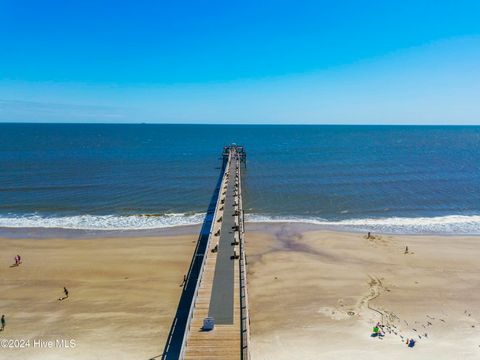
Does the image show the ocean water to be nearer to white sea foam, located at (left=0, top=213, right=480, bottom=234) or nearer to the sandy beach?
white sea foam, located at (left=0, top=213, right=480, bottom=234)

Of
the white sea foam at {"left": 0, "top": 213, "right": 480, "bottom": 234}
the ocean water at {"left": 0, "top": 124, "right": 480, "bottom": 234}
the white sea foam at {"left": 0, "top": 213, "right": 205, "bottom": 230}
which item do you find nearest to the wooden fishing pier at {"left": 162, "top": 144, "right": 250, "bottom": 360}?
the white sea foam at {"left": 0, "top": 213, "right": 205, "bottom": 230}

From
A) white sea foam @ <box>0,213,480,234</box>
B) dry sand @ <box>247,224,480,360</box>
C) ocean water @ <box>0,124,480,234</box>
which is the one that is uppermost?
ocean water @ <box>0,124,480,234</box>

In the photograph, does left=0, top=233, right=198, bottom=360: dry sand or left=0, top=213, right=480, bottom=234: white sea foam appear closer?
left=0, top=233, right=198, bottom=360: dry sand

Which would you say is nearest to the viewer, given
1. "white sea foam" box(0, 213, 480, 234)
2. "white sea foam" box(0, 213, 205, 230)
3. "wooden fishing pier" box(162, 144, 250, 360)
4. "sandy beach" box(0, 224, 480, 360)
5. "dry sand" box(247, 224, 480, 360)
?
"wooden fishing pier" box(162, 144, 250, 360)

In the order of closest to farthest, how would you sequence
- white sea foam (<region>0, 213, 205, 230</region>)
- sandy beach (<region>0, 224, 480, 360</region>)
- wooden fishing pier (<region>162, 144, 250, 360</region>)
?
wooden fishing pier (<region>162, 144, 250, 360</region>), sandy beach (<region>0, 224, 480, 360</region>), white sea foam (<region>0, 213, 205, 230</region>)

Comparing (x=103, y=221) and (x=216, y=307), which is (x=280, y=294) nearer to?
(x=216, y=307)

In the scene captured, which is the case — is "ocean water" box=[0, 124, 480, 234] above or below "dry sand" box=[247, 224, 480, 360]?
above
